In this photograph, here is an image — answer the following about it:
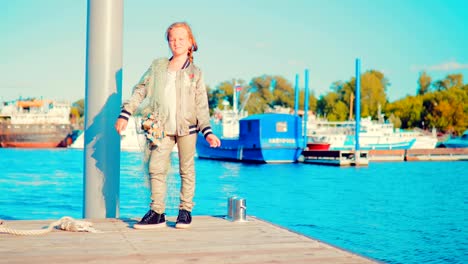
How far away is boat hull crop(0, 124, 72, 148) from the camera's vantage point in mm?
74188

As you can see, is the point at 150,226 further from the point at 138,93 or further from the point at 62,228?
the point at 138,93

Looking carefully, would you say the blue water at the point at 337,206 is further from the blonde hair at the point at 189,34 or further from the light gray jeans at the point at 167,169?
the blonde hair at the point at 189,34

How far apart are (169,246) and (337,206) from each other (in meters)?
12.7

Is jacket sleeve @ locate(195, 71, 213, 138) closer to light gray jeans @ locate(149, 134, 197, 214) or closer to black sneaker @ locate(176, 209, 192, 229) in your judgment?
light gray jeans @ locate(149, 134, 197, 214)

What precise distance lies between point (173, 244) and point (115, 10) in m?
1.92

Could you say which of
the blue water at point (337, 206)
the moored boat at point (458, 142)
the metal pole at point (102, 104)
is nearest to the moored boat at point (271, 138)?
the blue water at point (337, 206)

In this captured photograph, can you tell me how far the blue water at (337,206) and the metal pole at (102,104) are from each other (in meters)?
0.30

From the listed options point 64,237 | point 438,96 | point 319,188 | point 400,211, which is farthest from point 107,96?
point 438,96

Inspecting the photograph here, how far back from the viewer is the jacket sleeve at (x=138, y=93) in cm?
397

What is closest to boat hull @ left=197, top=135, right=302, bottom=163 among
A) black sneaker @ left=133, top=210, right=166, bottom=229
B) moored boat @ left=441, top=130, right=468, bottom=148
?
moored boat @ left=441, top=130, right=468, bottom=148

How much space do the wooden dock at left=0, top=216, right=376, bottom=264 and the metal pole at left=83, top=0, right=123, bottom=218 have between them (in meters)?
0.49

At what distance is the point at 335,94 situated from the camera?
82062mm

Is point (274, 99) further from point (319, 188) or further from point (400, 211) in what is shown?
point (400, 211)

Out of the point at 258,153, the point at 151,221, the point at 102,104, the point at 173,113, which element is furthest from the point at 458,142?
the point at 151,221
